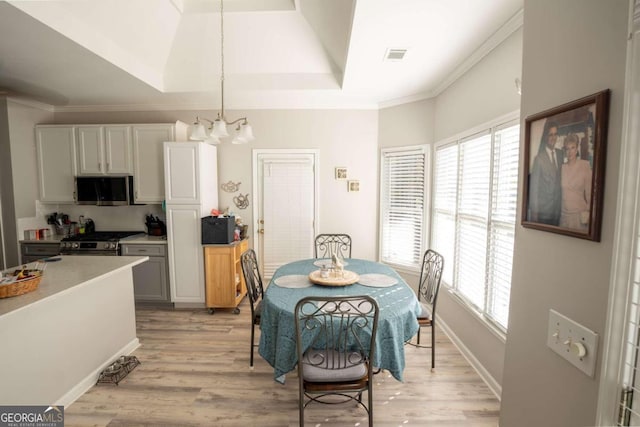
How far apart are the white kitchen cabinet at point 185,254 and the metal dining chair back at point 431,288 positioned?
261 centimetres

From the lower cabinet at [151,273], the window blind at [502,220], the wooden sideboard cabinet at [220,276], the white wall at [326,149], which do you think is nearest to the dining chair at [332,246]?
the white wall at [326,149]

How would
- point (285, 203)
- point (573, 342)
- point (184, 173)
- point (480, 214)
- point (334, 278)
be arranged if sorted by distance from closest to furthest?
point (573, 342) → point (334, 278) → point (480, 214) → point (184, 173) → point (285, 203)

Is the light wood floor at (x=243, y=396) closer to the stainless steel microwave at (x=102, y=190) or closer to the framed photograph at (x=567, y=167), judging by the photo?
the framed photograph at (x=567, y=167)

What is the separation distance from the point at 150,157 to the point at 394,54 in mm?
3162

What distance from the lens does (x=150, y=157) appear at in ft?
12.1

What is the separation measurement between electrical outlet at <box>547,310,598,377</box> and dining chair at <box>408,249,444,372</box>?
1.45 meters

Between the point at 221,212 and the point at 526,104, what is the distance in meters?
3.70

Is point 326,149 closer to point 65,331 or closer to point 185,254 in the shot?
point 185,254

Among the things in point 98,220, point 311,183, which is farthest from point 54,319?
point 311,183

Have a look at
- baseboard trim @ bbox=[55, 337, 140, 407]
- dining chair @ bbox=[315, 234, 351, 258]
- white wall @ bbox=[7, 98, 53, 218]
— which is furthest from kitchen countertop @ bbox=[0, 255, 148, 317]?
dining chair @ bbox=[315, 234, 351, 258]

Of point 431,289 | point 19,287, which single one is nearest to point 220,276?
point 19,287

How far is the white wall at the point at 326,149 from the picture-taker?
13.0 ft

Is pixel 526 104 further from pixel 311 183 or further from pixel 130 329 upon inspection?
pixel 130 329

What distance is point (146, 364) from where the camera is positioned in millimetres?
2549
